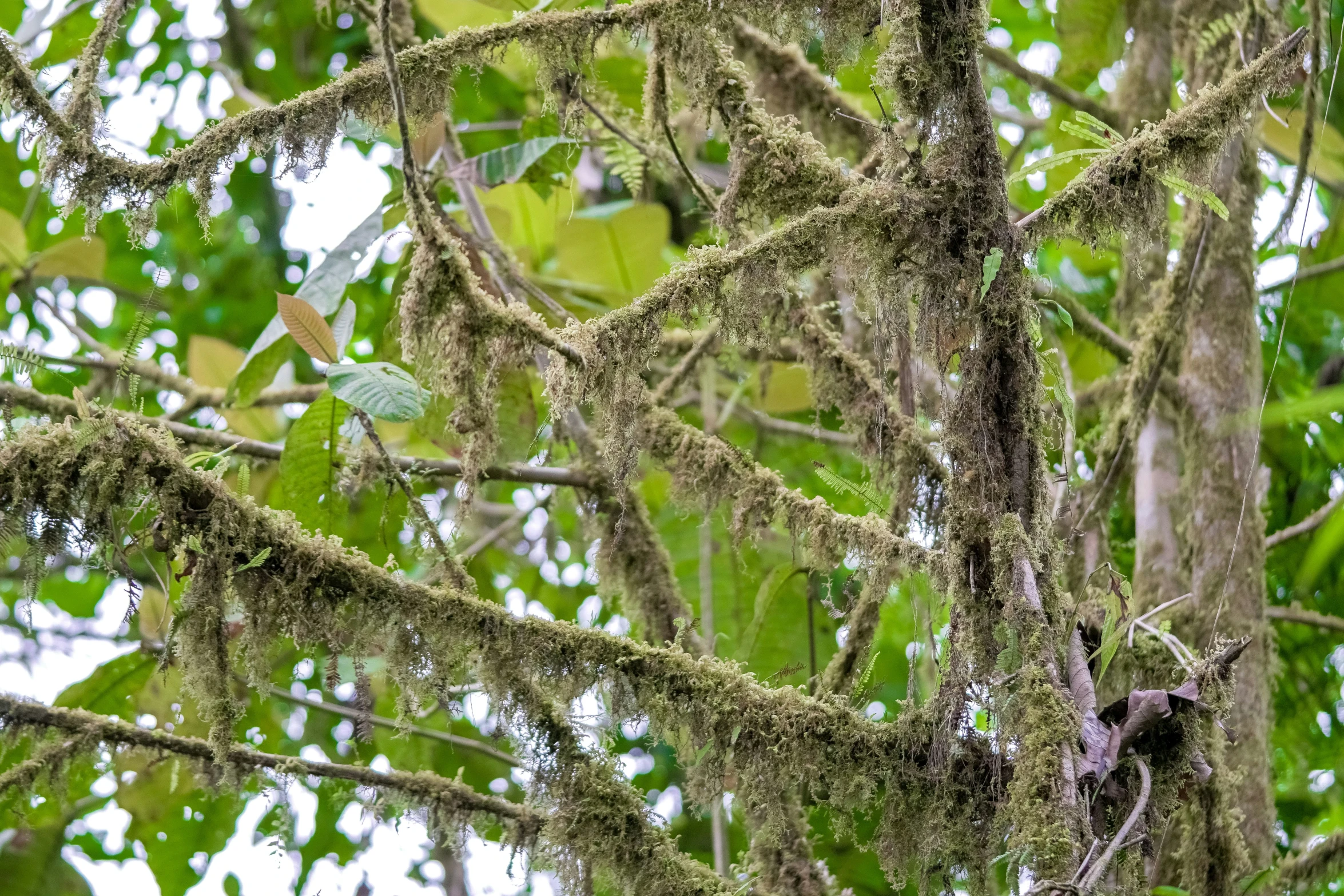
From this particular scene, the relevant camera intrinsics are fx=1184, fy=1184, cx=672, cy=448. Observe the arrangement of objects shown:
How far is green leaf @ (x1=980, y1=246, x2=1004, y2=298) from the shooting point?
3.86 ft

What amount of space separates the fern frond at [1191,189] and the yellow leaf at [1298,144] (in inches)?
41.9

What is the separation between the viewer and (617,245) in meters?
2.55

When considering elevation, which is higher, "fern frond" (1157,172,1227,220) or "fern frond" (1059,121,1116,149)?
"fern frond" (1059,121,1116,149)

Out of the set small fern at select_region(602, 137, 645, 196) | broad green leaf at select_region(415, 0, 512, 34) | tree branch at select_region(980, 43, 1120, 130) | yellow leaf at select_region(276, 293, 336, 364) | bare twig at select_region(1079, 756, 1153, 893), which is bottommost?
bare twig at select_region(1079, 756, 1153, 893)

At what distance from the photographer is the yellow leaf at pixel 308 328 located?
1.70m

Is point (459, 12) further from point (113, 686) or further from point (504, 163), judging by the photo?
point (113, 686)

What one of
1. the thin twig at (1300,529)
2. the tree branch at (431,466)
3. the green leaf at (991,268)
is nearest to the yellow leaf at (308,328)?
the tree branch at (431,466)

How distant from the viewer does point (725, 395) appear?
3168 mm

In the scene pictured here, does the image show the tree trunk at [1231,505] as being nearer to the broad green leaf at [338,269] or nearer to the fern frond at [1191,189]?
the fern frond at [1191,189]

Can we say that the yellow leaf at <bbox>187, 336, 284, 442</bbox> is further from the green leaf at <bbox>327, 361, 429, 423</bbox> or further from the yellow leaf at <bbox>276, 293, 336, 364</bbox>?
the green leaf at <bbox>327, 361, 429, 423</bbox>

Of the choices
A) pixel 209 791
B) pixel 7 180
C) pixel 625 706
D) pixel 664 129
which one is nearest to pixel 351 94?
pixel 664 129

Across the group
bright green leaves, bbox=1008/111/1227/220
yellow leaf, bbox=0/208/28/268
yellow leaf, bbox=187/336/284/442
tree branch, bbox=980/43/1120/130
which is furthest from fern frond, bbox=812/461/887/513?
yellow leaf, bbox=0/208/28/268

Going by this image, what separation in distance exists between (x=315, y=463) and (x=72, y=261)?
3.45 ft

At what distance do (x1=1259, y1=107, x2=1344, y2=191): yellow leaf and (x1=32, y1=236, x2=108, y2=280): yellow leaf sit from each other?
234cm
